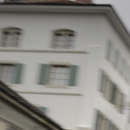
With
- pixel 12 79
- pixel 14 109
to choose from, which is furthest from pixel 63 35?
pixel 14 109

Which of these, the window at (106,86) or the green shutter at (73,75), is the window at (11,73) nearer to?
the green shutter at (73,75)

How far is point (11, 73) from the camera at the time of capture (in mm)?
39656

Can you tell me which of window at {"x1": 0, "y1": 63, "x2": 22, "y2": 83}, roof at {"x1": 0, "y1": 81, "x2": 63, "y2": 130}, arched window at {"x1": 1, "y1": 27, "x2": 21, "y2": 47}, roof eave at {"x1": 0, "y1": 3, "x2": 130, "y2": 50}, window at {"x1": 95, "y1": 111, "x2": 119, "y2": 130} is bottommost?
roof at {"x1": 0, "y1": 81, "x2": 63, "y2": 130}

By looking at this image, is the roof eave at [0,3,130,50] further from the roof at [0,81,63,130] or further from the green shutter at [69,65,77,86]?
the roof at [0,81,63,130]

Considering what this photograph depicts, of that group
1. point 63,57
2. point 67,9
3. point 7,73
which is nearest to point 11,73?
point 7,73

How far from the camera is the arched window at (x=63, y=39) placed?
3966 cm

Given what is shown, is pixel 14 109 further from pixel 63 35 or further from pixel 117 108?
pixel 117 108

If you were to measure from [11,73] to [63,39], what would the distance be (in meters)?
3.72

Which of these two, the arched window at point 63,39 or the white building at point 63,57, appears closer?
the white building at point 63,57

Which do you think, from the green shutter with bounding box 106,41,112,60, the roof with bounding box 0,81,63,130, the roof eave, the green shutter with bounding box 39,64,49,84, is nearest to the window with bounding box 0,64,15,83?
the green shutter with bounding box 39,64,49,84

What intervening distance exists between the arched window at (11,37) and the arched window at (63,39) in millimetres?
2385

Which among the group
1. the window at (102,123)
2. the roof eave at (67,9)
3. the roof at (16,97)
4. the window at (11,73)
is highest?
the roof eave at (67,9)

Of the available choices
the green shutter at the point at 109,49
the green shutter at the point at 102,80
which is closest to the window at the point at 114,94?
the green shutter at the point at 109,49

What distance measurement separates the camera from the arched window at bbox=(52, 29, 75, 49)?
39.7 metres
